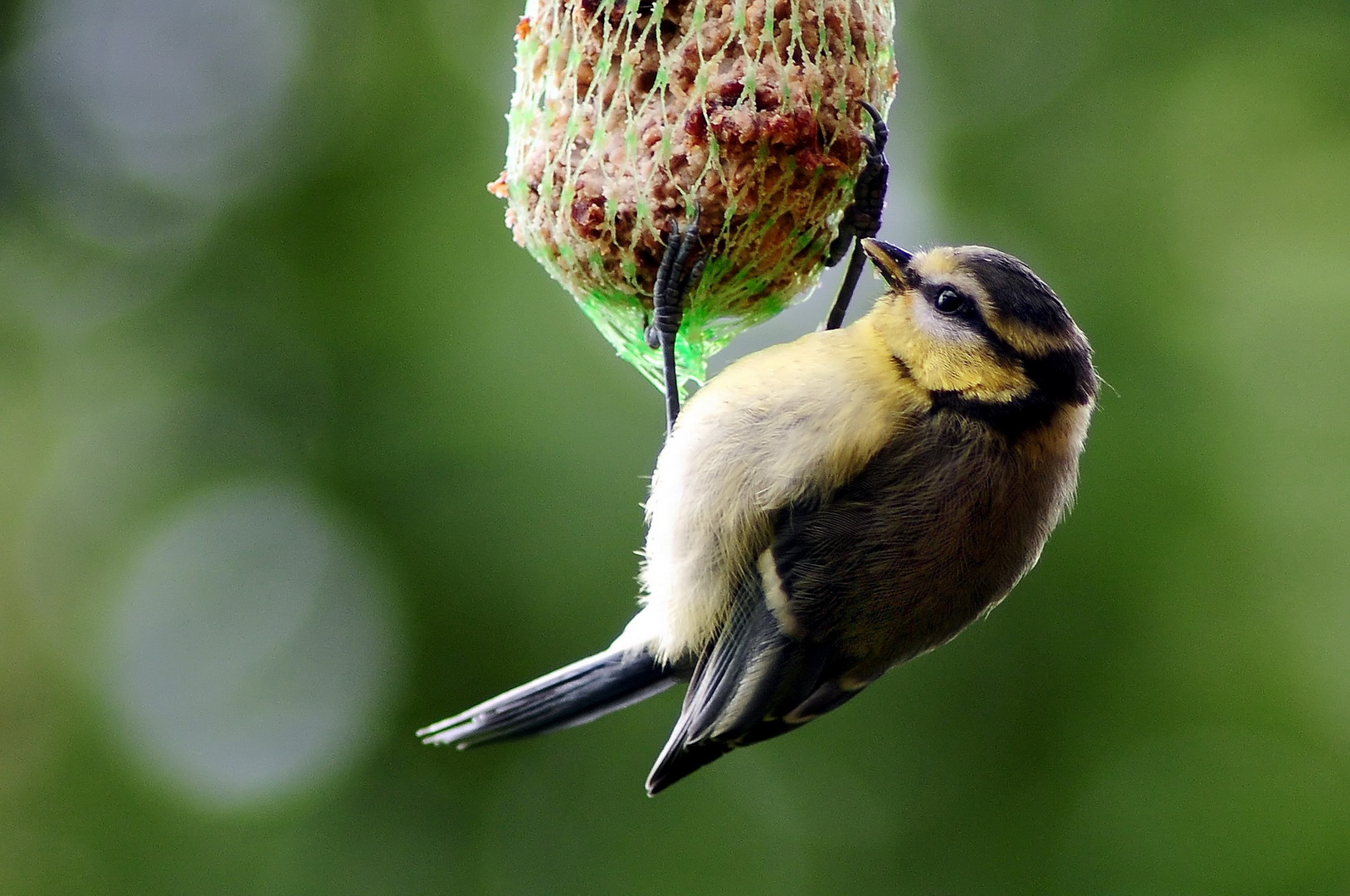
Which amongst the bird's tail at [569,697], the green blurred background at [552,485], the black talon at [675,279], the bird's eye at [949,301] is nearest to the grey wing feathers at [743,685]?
the bird's tail at [569,697]

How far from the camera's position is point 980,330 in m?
2.04

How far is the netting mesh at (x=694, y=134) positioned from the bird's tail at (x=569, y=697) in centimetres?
72

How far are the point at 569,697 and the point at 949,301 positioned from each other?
108cm

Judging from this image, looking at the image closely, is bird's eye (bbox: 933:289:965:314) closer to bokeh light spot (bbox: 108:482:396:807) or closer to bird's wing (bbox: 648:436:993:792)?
bird's wing (bbox: 648:436:993:792)

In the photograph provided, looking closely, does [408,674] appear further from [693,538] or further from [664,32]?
[664,32]

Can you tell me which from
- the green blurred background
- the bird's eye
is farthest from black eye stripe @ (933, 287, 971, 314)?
the green blurred background

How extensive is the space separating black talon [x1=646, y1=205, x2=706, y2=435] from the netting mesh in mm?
27

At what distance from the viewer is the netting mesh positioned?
81.2 inches

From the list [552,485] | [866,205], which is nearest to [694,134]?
[866,205]

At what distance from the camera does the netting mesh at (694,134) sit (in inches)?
81.2

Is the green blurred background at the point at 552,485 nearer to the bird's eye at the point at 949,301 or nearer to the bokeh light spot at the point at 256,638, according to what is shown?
the bokeh light spot at the point at 256,638

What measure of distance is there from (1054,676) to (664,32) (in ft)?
9.46

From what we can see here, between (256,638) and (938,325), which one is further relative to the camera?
(256,638)

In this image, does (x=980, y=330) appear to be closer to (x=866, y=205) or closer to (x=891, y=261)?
(x=891, y=261)
